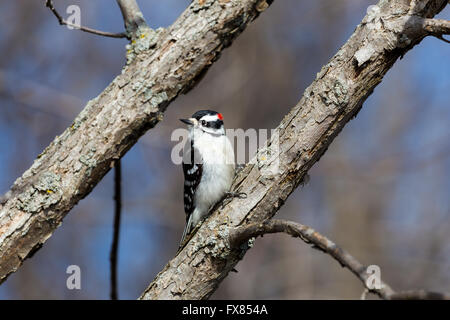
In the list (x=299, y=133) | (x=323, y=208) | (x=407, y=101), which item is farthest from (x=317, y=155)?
(x=407, y=101)

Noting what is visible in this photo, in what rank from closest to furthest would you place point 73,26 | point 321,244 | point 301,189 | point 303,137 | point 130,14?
point 321,244
point 303,137
point 73,26
point 130,14
point 301,189

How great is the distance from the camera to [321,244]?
75.8 inches

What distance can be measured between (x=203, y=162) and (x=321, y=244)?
7.65 feet

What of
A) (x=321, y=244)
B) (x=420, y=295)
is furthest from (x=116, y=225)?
(x=420, y=295)

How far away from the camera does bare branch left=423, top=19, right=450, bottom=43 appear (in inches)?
88.7

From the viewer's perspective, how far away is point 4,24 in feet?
24.9

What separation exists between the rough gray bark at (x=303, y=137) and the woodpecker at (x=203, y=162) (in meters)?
1.09

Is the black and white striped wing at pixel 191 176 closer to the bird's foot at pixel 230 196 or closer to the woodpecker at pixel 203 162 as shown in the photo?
the woodpecker at pixel 203 162

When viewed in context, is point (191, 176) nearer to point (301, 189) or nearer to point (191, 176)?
point (191, 176)

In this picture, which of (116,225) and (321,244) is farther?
(116,225)

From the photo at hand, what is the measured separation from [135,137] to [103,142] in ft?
0.63
